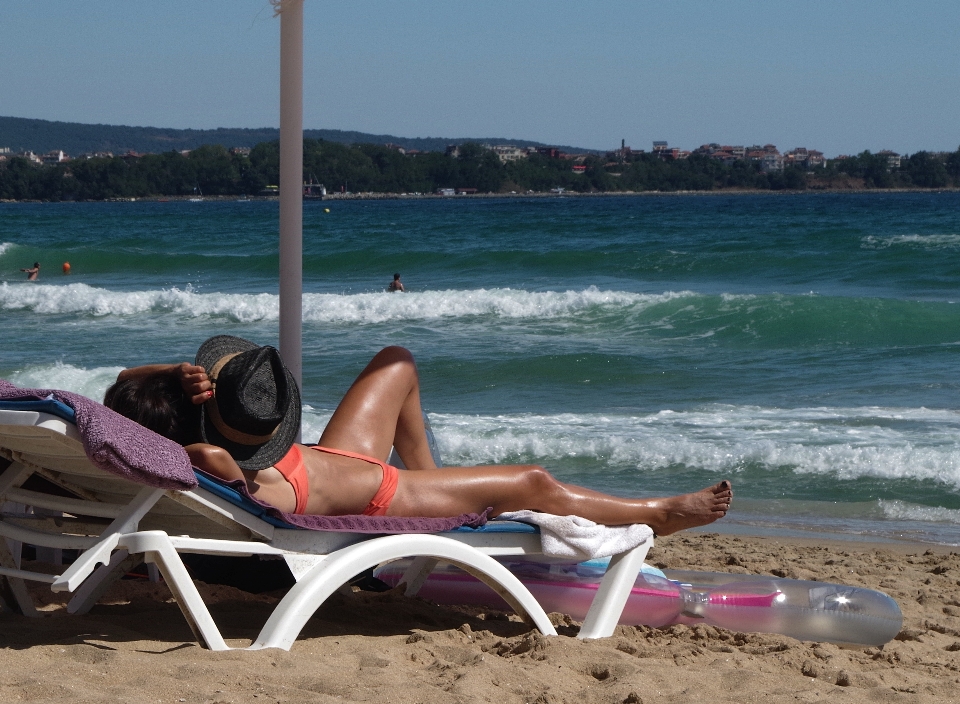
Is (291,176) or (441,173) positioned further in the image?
(441,173)

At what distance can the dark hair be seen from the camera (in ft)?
9.79

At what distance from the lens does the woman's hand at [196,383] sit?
291cm

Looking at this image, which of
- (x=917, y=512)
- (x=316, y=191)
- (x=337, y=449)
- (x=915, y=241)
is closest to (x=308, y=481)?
(x=337, y=449)

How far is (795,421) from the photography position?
26.1 ft

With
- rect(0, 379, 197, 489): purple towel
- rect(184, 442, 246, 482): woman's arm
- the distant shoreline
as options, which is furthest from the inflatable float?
the distant shoreline

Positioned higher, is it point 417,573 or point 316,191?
point 316,191

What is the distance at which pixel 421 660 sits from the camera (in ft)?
9.88

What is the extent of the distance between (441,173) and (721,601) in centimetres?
7555

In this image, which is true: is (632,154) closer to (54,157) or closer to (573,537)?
(54,157)

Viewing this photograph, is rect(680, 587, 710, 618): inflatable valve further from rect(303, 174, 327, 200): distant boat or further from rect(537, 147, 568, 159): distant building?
rect(537, 147, 568, 159): distant building

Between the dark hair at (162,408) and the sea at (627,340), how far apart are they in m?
3.38

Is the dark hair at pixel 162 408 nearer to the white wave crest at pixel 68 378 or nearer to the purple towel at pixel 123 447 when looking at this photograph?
the purple towel at pixel 123 447

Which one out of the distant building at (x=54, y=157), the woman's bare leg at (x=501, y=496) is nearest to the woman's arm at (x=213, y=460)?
the woman's bare leg at (x=501, y=496)

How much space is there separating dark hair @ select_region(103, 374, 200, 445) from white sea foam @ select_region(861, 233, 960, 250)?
2245 cm
